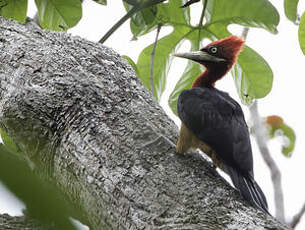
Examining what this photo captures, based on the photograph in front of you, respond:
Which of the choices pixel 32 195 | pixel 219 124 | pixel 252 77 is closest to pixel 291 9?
pixel 252 77

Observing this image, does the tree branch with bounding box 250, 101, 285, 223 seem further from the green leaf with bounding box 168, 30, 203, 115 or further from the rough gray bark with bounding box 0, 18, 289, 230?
the rough gray bark with bounding box 0, 18, 289, 230

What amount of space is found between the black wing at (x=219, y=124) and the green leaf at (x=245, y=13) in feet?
2.16

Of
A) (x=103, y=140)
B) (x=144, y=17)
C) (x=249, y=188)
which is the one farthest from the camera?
(x=144, y=17)

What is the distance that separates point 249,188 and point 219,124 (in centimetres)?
61

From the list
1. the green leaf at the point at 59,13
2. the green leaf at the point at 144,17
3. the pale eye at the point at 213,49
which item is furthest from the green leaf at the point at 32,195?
the pale eye at the point at 213,49

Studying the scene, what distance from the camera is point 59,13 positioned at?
106 inches

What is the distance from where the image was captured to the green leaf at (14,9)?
8.29ft

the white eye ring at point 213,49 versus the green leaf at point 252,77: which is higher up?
the white eye ring at point 213,49

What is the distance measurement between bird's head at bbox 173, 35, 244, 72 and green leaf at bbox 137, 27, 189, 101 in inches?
6.7

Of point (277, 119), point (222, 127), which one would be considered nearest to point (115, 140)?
point (222, 127)

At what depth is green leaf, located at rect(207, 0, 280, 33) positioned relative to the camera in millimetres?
2705

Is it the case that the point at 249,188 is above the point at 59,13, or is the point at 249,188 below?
below

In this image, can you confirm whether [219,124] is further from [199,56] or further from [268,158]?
[268,158]

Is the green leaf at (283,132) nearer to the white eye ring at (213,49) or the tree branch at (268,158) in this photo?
the tree branch at (268,158)
